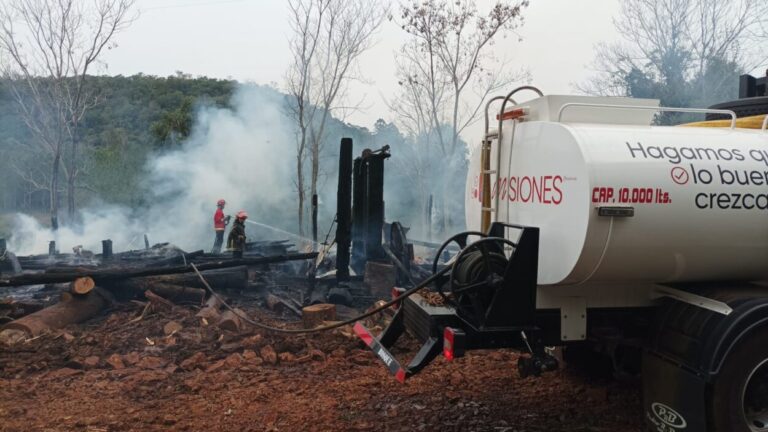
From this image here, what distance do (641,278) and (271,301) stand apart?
6.55 metres

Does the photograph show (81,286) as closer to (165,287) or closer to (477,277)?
(165,287)

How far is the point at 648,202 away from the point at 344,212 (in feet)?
21.0

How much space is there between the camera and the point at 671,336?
3811mm

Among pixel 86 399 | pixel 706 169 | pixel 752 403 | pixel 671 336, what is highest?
pixel 706 169

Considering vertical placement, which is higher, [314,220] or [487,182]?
[487,182]

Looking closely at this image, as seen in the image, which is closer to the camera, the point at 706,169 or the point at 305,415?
the point at 706,169

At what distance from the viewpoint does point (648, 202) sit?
354 centimetres

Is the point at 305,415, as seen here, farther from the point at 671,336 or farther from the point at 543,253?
the point at 671,336

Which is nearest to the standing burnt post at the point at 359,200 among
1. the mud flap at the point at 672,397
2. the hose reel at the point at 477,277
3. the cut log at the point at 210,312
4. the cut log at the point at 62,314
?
the cut log at the point at 210,312

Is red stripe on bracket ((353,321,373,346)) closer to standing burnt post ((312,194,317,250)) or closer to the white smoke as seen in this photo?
standing burnt post ((312,194,317,250))

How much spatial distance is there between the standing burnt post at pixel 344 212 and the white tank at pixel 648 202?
19.0 feet

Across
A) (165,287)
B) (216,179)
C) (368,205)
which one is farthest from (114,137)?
(368,205)

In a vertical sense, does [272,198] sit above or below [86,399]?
above

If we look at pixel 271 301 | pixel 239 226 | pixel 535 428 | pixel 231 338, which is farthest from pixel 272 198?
pixel 535 428
